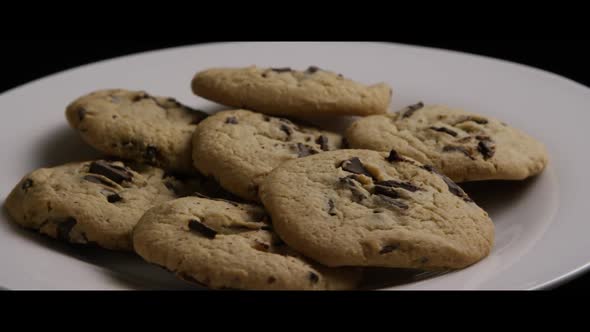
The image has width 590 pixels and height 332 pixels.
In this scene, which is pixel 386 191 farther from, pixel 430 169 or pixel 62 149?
pixel 62 149

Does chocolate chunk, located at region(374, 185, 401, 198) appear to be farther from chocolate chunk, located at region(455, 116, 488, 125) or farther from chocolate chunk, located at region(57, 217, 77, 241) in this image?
chocolate chunk, located at region(57, 217, 77, 241)

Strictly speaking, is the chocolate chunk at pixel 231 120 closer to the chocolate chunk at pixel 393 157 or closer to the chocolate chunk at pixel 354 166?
the chocolate chunk at pixel 354 166

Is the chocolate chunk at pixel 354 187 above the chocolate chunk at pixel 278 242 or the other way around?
above

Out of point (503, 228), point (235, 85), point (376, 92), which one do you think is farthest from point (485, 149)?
point (235, 85)

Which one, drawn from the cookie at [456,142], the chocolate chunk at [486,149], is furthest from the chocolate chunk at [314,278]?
the chocolate chunk at [486,149]

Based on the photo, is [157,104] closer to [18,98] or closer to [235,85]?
[235,85]

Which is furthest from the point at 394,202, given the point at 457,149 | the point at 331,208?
the point at 457,149

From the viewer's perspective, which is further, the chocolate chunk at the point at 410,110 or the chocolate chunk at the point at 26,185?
the chocolate chunk at the point at 410,110
